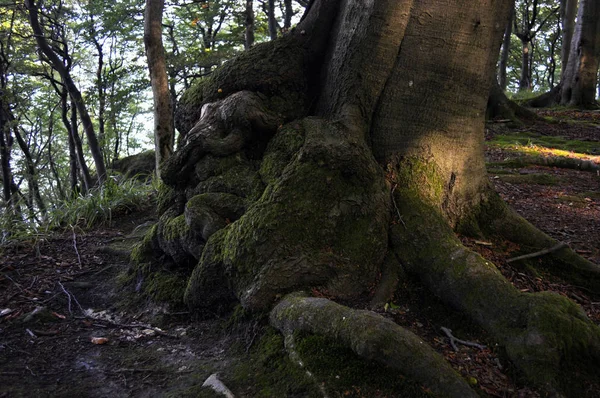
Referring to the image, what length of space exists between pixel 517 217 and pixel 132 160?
1583cm

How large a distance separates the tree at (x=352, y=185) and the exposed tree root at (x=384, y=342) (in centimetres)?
1

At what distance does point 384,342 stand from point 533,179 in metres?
5.21

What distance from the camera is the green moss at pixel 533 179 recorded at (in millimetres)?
6027

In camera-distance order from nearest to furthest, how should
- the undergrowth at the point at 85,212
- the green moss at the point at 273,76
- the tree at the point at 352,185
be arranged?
the tree at the point at 352,185, the green moss at the point at 273,76, the undergrowth at the point at 85,212

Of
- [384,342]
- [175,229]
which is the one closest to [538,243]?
[384,342]

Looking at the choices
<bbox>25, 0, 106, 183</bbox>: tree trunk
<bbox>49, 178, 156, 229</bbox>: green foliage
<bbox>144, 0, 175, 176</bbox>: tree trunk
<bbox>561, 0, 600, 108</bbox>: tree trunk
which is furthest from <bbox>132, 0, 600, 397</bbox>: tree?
<bbox>561, 0, 600, 108</bbox>: tree trunk

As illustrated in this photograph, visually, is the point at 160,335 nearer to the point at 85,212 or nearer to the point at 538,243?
the point at 538,243

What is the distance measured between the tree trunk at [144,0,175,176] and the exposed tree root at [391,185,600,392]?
5.38m

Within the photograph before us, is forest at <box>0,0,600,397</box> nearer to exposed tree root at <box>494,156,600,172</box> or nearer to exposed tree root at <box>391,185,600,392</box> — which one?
exposed tree root at <box>391,185,600,392</box>

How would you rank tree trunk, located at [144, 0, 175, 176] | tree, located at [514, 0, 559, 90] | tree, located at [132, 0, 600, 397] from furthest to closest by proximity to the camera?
tree, located at [514, 0, 559, 90]
tree trunk, located at [144, 0, 175, 176]
tree, located at [132, 0, 600, 397]

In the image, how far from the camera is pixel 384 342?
1.98m

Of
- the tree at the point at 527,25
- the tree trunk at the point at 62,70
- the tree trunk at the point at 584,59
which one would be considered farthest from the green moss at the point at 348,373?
the tree at the point at 527,25

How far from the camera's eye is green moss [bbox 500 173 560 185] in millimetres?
6027

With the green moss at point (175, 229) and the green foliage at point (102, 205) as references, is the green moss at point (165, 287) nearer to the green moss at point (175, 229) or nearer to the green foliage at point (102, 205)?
the green moss at point (175, 229)
